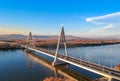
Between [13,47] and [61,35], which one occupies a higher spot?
[61,35]

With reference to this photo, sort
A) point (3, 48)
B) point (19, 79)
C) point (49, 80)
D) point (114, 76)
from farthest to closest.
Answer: point (3, 48) < point (19, 79) < point (49, 80) < point (114, 76)

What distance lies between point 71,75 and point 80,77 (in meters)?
2.39

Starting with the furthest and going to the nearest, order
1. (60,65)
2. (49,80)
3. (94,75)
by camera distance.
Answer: (60,65)
(94,75)
(49,80)

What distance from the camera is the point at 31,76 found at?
33.4 meters

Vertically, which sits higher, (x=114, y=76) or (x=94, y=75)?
Answer: (x=114, y=76)

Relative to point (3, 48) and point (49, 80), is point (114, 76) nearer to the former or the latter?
point (49, 80)

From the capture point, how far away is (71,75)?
111 ft

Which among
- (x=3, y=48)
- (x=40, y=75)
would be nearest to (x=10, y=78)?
(x=40, y=75)

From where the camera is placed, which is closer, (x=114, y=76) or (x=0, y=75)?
(x=114, y=76)

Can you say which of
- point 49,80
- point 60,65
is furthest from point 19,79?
point 60,65

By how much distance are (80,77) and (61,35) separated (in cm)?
1575

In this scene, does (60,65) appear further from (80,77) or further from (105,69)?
(105,69)

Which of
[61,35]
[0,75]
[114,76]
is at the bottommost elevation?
[0,75]

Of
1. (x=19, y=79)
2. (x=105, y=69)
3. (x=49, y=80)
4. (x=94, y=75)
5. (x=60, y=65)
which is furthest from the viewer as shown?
(x=60, y=65)
